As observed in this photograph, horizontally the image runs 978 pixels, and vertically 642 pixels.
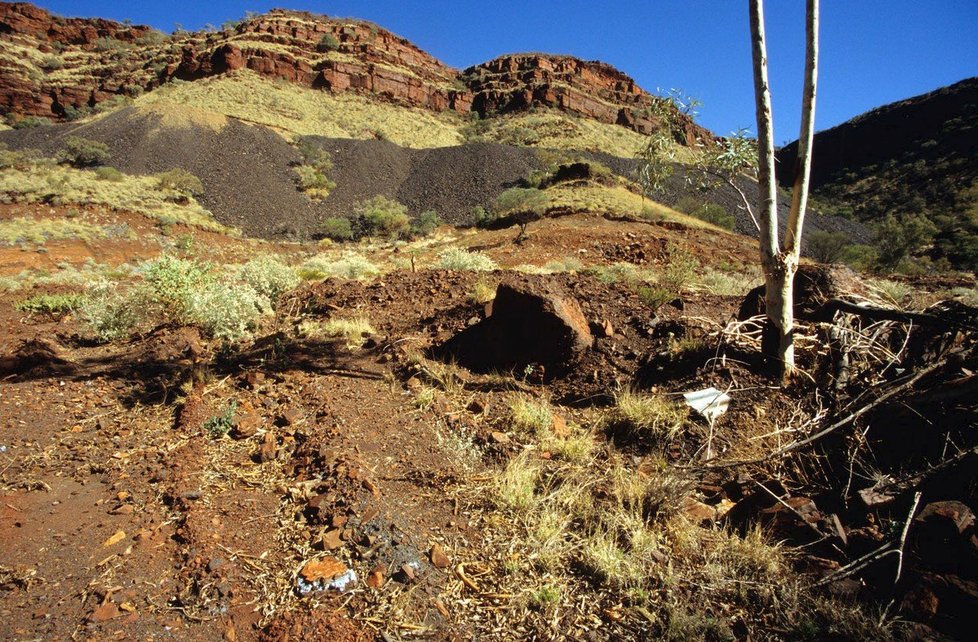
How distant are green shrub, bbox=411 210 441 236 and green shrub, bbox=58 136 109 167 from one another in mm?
17167

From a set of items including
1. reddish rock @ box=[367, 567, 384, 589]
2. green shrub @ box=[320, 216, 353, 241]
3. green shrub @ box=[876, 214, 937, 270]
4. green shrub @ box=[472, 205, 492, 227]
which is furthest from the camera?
green shrub @ box=[472, 205, 492, 227]

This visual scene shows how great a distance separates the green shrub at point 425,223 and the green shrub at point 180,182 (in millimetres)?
11305

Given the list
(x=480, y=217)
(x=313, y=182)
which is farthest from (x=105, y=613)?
(x=313, y=182)

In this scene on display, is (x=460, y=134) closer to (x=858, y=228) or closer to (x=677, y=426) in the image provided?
(x=858, y=228)

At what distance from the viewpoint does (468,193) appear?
98.9ft

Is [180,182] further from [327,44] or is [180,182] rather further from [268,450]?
[327,44]

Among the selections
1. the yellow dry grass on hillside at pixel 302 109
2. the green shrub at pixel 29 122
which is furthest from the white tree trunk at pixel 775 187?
the green shrub at pixel 29 122

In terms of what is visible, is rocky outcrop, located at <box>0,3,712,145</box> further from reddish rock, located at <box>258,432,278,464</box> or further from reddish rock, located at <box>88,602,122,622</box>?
reddish rock, located at <box>88,602,122,622</box>

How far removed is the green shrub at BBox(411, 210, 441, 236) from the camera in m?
24.7

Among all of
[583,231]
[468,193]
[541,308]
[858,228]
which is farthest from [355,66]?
[541,308]

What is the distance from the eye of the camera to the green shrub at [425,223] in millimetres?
24734

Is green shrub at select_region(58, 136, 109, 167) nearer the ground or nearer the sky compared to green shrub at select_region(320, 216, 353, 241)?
nearer the sky

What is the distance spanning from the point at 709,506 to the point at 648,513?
428 mm

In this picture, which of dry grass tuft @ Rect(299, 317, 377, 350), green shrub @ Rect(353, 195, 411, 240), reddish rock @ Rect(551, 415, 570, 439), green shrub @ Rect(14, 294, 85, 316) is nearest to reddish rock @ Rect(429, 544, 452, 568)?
reddish rock @ Rect(551, 415, 570, 439)
